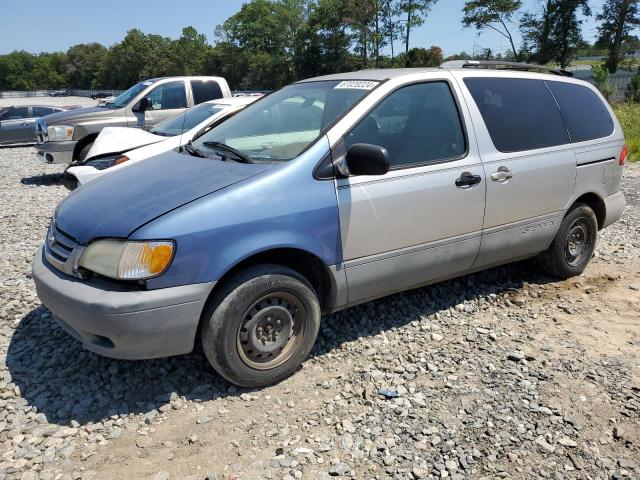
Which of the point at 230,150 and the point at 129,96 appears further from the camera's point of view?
the point at 129,96

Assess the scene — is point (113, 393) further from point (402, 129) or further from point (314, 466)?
point (402, 129)

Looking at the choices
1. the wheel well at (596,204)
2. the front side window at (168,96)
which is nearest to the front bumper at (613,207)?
the wheel well at (596,204)

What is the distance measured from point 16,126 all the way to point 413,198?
17885 mm

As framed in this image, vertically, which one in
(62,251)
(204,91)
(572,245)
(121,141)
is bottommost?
(572,245)

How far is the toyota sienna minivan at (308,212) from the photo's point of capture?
2795 millimetres

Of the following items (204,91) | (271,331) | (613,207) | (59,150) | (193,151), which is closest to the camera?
(271,331)

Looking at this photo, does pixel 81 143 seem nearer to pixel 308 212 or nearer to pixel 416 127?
pixel 416 127

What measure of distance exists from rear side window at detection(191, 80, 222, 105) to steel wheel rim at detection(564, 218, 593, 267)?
25.9 ft

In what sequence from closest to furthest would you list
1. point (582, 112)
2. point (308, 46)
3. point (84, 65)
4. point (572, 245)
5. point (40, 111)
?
1. point (582, 112)
2. point (572, 245)
3. point (40, 111)
4. point (308, 46)
5. point (84, 65)

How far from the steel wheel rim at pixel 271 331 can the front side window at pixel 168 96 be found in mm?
8247

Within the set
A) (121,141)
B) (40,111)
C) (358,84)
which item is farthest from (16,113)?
(358,84)

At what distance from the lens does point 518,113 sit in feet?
13.8

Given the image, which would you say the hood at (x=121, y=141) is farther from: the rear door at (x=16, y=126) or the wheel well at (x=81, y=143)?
the rear door at (x=16, y=126)

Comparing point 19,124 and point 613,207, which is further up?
point 19,124
